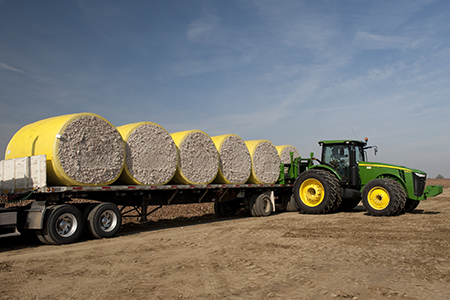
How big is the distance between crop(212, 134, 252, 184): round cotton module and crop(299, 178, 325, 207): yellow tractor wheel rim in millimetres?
2382

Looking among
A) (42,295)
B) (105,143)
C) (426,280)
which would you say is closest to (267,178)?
(105,143)

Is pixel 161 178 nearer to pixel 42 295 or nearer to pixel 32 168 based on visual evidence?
pixel 32 168

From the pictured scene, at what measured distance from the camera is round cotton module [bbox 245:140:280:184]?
14914 mm

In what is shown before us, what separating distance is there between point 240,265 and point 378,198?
8571 millimetres

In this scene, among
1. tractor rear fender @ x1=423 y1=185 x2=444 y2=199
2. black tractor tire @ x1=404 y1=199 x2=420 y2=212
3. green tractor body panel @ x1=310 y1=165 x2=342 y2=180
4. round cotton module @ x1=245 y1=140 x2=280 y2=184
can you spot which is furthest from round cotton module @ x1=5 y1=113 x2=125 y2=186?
black tractor tire @ x1=404 y1=199 x2=420 y2=212

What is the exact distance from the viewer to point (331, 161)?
15.7 metres

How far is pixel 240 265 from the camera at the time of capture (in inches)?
262

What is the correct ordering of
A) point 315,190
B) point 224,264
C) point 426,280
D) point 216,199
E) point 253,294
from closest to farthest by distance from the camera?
point 253,294 < point 426,280 < point 224,264 < point 216,199 < point 315,190

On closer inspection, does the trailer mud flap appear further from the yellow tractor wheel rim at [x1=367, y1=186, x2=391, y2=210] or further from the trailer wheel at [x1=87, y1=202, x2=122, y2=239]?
the yellow tractor wheel rim at [x1=367, y1=186, x2=391, y2=210]

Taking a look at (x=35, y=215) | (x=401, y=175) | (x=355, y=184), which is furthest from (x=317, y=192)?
(x=35, y=215)

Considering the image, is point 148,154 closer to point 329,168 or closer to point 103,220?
point 103,220

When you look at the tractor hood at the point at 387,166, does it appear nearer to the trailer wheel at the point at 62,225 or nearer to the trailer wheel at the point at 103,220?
the trailer wheel at the point at 103,220

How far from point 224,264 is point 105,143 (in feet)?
15.2

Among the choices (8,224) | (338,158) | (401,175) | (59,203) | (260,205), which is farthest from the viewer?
(338,158)
